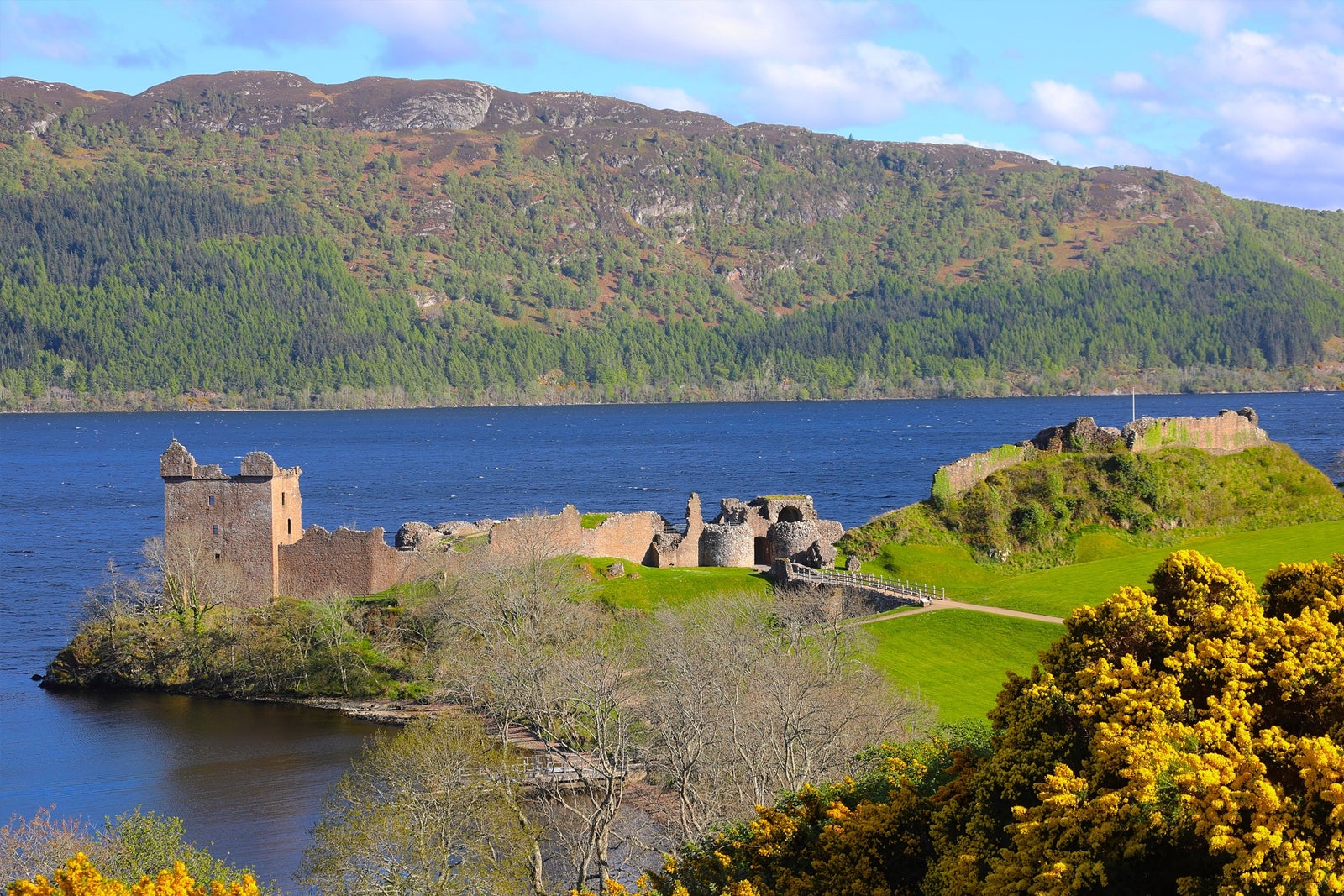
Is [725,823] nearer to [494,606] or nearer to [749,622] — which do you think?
[749,622]

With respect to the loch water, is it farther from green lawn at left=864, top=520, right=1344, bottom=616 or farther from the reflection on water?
green lawn at left=864, top=520, right=1344, bottom=616

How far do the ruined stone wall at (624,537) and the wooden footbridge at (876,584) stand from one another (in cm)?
896

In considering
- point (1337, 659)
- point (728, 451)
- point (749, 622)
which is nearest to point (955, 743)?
point (1337, 659)

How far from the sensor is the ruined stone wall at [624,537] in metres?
61.3

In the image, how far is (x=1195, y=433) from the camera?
6950 cm

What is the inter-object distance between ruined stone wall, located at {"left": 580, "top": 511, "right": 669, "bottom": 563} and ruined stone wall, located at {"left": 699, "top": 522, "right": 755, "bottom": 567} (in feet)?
9.15

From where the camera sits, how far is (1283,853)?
15.7 m

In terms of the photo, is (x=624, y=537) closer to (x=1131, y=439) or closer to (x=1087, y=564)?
(x=1087, y=564)

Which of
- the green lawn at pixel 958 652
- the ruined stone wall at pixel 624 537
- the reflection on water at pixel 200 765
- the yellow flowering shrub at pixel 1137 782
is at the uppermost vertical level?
the yellow flowering shrub at pixel 1137 782

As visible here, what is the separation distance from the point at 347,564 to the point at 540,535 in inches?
366

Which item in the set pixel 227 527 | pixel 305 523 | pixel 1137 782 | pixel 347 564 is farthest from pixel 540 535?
pixel 305 523

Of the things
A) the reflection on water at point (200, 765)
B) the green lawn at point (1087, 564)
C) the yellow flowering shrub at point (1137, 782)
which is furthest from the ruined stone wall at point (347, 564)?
the yellow flowering shrub at point (1137, 782)

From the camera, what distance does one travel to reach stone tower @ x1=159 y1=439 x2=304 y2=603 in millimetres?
61750

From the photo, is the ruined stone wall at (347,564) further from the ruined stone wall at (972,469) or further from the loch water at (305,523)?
the ruined stone wall at (972,469)
